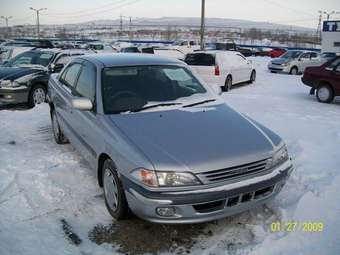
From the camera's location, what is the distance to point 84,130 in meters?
4.73

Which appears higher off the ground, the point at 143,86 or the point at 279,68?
the point at 143,86

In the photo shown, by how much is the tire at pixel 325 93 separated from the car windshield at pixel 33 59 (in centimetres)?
802

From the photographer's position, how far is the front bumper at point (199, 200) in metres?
3.33

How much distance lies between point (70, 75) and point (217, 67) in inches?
331

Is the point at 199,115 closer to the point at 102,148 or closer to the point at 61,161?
→ the point at 102,148

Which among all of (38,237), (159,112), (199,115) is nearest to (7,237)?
(38,237)

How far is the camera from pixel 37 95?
1029cm

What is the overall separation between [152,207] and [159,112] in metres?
1.30

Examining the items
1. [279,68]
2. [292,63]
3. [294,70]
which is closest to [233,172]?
[279,68]

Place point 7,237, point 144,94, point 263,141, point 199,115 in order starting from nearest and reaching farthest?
1. point 7,237
2. point 263,141
3. point 199,115
4. point 144,94

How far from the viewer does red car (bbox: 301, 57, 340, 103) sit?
11.4m

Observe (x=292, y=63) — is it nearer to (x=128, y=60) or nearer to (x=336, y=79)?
(x=336, y=79)

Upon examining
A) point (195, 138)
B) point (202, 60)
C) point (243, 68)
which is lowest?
point (243, 68)

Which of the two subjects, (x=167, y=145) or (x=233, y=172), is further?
(x=167, y=145)
